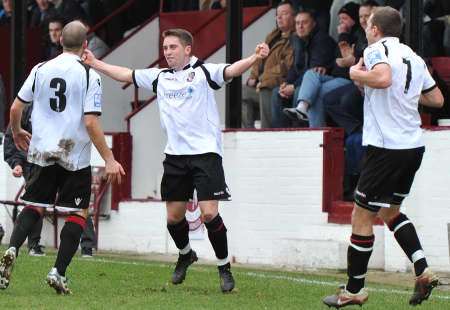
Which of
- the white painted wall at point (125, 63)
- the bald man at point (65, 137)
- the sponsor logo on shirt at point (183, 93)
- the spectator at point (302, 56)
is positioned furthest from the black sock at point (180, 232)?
the white painted wall at point (125, 63)

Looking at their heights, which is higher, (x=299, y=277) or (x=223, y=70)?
(x=223, y=70)

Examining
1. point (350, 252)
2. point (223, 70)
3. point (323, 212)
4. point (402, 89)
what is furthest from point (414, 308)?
point (323, 212)

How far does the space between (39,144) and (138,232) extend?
22.4 feet

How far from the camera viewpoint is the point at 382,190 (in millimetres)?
9453

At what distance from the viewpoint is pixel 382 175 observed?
947cm

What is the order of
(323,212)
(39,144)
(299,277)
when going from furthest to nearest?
1. (323,212)
2. (299,277)
3. (39,144)

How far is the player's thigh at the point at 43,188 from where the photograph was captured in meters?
10.4

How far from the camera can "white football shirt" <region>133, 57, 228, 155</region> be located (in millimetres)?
10875

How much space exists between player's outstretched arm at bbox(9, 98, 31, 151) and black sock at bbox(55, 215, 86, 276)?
0.76 meters

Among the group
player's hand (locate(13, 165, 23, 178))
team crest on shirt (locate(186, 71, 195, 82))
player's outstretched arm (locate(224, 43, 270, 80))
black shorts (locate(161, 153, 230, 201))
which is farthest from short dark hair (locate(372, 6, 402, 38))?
player's hand (locate(13, 165, 23, 178))

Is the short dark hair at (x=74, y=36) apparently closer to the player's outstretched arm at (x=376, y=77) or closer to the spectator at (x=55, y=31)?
the player's outstretched arm at (x=376, y=77)

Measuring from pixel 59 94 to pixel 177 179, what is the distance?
128cm

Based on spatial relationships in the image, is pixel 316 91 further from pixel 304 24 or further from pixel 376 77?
pixel 376 77

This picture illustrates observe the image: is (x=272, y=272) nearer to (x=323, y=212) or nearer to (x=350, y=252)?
(x=323, y=212)
